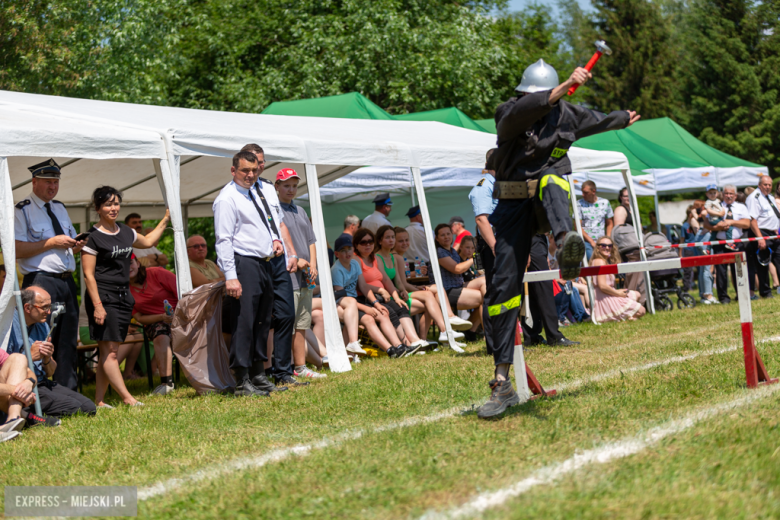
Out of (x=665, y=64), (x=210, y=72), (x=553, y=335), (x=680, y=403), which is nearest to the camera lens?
(x=680, y=403)

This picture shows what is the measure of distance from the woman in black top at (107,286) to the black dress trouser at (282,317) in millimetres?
1194

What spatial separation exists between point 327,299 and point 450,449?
4.22 meters

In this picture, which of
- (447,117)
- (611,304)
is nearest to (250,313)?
(611,304)

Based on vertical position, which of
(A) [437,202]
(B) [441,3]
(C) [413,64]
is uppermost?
(B) [441,3]

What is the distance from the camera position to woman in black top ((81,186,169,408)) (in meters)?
6.43

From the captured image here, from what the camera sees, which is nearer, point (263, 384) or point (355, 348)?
point (263, 384)

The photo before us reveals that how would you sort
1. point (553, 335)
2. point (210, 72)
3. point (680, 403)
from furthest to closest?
point (210, 72) → point (553, 335) → point (680, 403)

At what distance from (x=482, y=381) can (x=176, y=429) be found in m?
2.27

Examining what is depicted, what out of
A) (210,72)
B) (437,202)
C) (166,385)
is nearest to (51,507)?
(166,385)

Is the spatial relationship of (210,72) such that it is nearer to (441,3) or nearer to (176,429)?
(441,3)

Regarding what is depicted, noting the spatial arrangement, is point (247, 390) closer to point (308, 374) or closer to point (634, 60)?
point (308, 374)

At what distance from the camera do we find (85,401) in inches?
242

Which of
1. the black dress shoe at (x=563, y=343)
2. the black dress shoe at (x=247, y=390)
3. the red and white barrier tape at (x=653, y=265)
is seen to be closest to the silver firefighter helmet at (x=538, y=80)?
the red and white barrier tape at (x=653, y=265)

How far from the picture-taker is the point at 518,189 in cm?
453
